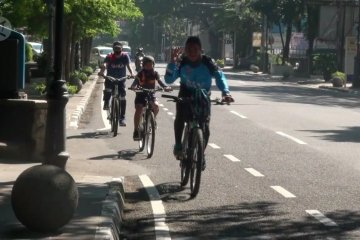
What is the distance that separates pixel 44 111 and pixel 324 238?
6755 mm

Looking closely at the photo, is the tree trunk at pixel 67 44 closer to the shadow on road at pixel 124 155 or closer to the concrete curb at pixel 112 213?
the shadow on road at pixel 124 155

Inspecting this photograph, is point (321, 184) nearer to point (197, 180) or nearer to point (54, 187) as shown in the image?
point (197, 180)

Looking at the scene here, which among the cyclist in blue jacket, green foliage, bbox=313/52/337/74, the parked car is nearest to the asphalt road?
the cyclist in blue jacket

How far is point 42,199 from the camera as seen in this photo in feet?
26.0

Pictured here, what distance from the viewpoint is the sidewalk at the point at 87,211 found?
8.12m

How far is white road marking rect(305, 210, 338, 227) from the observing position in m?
9.36

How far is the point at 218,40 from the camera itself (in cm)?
11838

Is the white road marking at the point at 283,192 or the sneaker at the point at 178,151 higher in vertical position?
the sneaker at the point at 178,151

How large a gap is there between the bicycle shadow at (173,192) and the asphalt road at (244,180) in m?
0.01

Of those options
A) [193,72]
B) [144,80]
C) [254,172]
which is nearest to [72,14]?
[144,80]

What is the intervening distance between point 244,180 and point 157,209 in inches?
106

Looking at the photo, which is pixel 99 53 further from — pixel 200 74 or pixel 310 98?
pixel 200 74

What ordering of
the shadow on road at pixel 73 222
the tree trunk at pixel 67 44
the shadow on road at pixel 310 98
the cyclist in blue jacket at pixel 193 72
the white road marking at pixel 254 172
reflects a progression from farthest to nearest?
the shadow on road at pixel 310 98 → the tree trunk at pixel 67 44 → the white road marking at pixel 254 172 → the cyclist in blue jacket at pixel 193 72 → the shadow on road at pixel 73 222

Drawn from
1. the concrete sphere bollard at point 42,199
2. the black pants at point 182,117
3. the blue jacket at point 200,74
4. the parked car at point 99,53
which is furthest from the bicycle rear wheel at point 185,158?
the parked car at point 99,53
